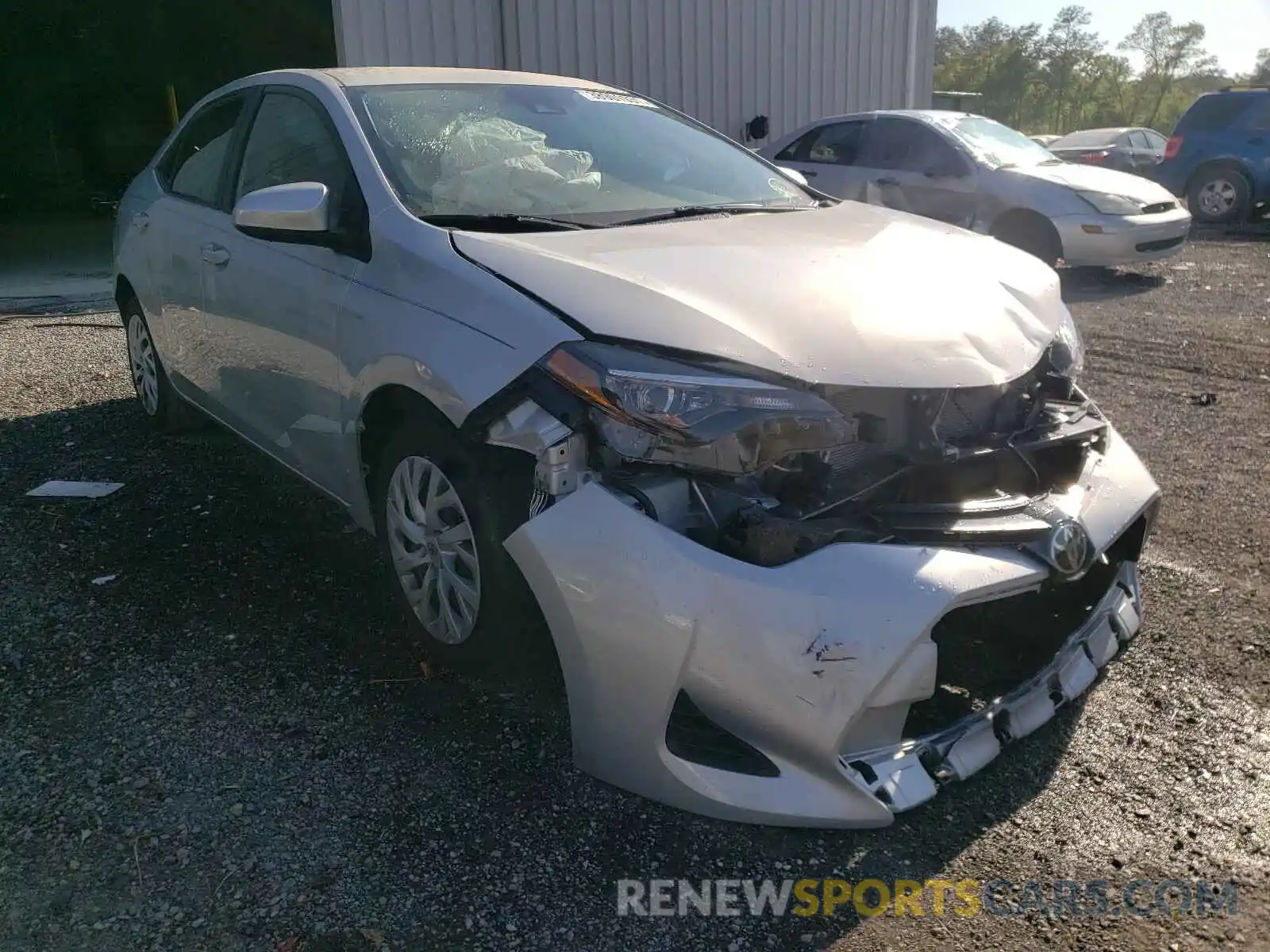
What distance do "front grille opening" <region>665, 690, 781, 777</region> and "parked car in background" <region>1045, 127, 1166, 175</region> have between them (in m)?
16.7

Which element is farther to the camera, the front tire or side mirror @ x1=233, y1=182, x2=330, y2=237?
side mirror @ x1=233, y1=182, x2=330, y2=237

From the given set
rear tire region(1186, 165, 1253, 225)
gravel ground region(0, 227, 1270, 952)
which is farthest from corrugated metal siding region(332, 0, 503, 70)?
rear tire region(1186, 165, 1253, 225)

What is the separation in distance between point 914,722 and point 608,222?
5.57ft

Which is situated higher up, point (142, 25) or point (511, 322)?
point (142, 25)

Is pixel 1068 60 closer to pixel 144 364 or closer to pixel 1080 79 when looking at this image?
pixel 1080 79

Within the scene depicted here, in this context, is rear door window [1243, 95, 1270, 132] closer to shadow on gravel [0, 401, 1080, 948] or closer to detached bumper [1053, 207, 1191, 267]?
detached bumper [1053, 207, 1191, 267]

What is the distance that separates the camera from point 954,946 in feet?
7.09

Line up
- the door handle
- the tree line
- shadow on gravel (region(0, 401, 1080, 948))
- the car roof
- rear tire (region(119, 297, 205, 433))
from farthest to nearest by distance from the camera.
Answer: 1. the tree line
2. rear tire (region(119, 297, 205, 433))
3. the door handle
4. the car roof
5. shadow on gravel (region(0, 401, 1080, 948))

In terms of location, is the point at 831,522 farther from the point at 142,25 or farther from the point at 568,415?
the point at 142,25

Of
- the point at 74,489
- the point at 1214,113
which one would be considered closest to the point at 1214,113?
the point at 1214,113

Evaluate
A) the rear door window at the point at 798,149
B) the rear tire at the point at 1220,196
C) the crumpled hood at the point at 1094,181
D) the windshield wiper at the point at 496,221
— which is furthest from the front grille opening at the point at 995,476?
the rear tire at the point at 1220,196

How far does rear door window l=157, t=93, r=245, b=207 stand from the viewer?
444cm

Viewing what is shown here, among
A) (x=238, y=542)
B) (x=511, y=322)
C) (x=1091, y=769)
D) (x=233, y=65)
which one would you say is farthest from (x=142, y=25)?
(x=1091, y=769)

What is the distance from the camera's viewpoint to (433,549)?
3006 millimetres
